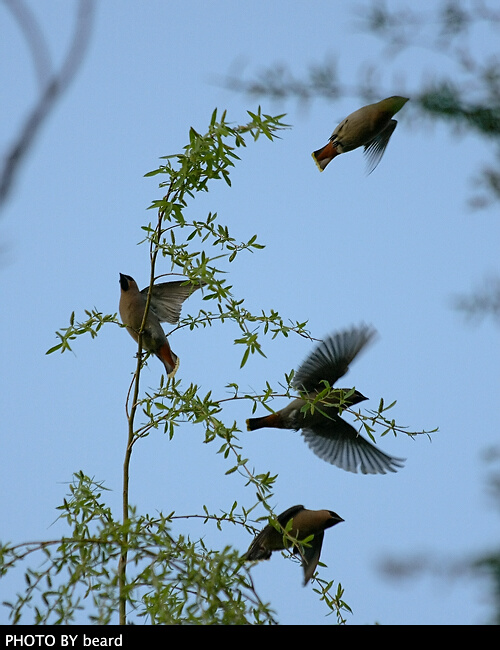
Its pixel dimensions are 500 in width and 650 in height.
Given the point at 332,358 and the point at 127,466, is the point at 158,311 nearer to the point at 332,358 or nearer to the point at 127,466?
the point at 332,358

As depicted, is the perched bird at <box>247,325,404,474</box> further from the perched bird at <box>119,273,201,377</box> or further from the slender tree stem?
the slender tree stem

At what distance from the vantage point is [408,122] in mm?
1763

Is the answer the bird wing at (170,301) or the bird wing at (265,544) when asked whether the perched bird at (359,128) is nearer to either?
the bird wing at (170,301)

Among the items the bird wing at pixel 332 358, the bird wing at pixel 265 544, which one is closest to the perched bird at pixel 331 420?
the bird wing at pixel 332 358

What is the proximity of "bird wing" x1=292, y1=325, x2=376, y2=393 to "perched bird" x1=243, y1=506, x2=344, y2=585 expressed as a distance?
36 centimetres

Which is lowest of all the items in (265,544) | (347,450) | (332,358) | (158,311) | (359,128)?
(265,544)

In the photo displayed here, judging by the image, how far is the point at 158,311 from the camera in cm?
199

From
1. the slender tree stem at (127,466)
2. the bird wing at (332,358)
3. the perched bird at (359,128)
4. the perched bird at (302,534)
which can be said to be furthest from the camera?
the bird wing at (332,358)

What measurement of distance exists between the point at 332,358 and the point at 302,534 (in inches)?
19.6

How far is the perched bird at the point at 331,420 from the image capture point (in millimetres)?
1903

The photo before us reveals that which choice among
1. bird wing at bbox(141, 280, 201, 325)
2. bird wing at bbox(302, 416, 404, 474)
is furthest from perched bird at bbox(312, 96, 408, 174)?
bird wing at bbox(302, 416, 404, 474)

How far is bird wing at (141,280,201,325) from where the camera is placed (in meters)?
2.00

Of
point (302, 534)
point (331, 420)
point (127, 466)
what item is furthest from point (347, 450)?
point (127, 466)
